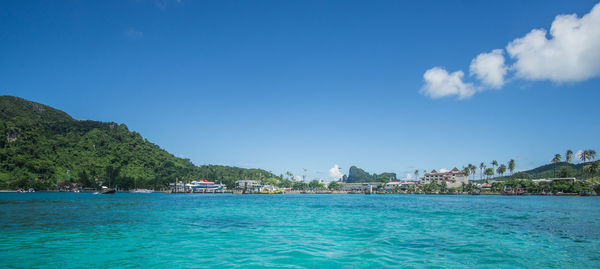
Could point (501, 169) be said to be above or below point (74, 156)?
below

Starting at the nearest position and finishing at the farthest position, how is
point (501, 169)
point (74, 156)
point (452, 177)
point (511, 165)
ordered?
point (511, 165) < point (501, 169) < point (74, 156) < point (452, 177)

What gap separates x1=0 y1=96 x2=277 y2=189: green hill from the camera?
122 metres

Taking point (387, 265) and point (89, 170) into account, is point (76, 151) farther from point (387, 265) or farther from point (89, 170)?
point (387, 265)

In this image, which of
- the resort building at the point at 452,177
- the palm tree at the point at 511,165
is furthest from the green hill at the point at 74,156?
the palm tree at the point at 511,165

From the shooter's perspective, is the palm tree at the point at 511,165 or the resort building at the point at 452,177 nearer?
the palm tree at the point at 511,165

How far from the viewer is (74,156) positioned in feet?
481

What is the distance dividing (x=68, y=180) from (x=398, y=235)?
151 m

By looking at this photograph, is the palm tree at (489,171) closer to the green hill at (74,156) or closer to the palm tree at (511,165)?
the palm tree at (511,165)

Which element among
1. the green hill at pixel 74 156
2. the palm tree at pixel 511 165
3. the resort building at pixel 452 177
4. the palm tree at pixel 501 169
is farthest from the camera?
the resort building at pixel 452 177

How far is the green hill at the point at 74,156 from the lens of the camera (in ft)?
401

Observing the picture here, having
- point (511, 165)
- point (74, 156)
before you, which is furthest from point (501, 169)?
point (74, 156)

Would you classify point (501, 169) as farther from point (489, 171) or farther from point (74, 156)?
point (74, 156)

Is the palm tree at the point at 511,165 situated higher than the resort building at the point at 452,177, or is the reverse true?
the palm tree at the point at 511,165

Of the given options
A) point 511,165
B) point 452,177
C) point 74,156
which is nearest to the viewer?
point 511,165
